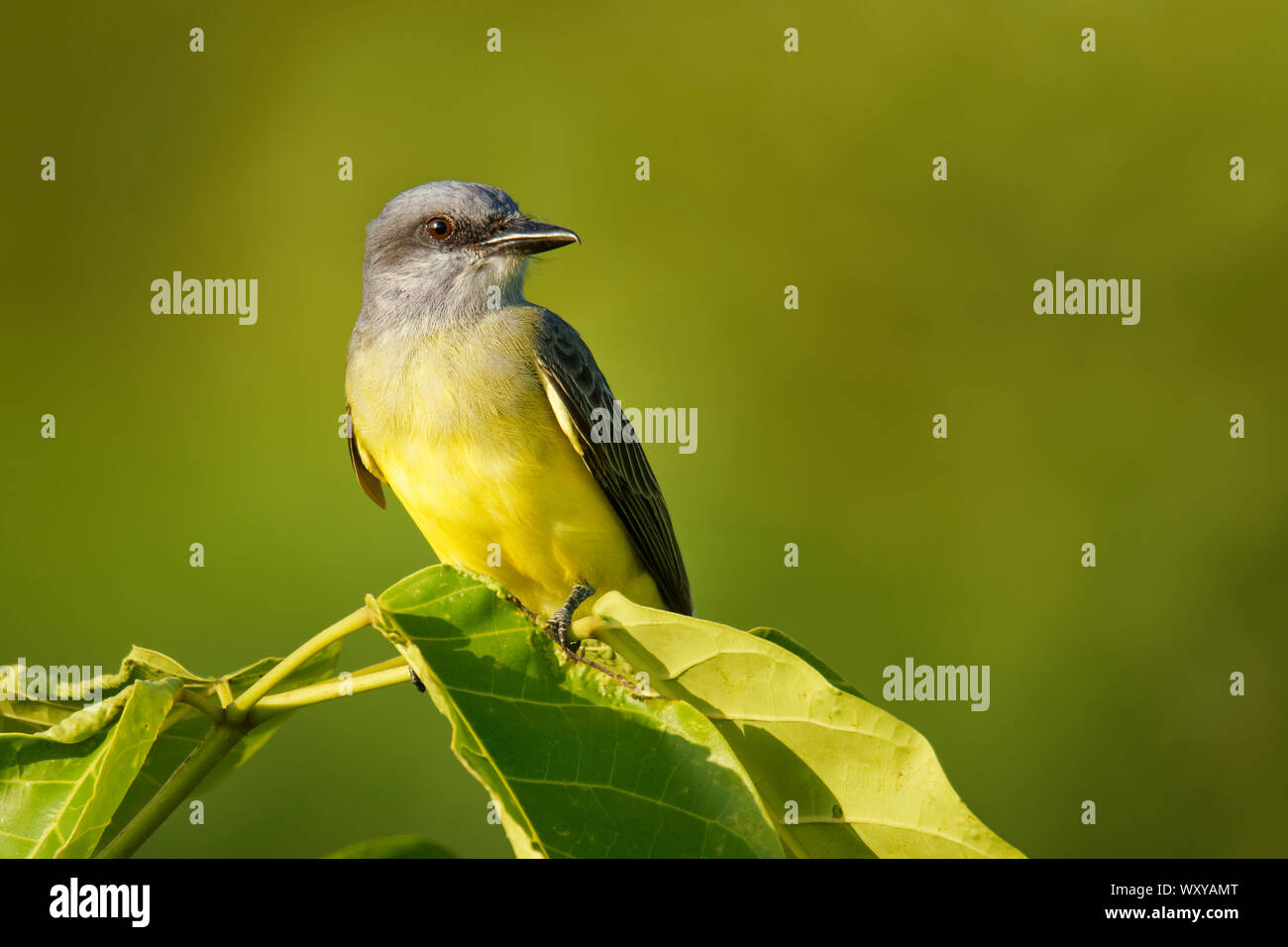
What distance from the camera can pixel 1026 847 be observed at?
564 centimetres

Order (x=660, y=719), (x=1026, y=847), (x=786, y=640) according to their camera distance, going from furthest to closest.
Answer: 1. (x=1026, y=847)
2. (x=786, y=640)
3. (x=660, y=719)

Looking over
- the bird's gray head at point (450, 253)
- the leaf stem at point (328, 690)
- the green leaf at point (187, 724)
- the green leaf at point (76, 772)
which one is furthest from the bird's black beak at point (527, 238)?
the green leaf at point (76, 772)

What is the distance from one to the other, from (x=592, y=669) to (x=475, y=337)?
6.86 ft

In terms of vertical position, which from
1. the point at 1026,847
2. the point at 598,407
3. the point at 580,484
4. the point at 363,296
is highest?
the point at 363,296

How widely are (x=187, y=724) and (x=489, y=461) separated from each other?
1.32m

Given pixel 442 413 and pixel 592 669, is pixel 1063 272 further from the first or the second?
pixel 592 669

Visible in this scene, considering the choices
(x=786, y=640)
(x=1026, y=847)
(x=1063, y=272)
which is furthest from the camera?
(x=1063, y=272)

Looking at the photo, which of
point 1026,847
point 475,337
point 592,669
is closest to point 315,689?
point 592,669

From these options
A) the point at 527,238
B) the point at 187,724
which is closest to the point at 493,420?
the point at 527,238

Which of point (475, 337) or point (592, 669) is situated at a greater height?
point (475, 337)

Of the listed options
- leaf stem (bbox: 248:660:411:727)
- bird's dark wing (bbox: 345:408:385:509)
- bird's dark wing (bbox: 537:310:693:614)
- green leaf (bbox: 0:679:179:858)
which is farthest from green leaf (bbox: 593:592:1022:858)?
bird's dark wing (bbox: 345:408:385:509)

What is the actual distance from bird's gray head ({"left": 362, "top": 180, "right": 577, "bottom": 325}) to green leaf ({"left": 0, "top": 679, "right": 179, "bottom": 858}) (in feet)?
7.00

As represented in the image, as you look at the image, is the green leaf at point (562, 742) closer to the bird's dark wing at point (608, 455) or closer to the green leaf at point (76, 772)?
the green leaf at point (76, 772)

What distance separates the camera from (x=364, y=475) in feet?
14.2
